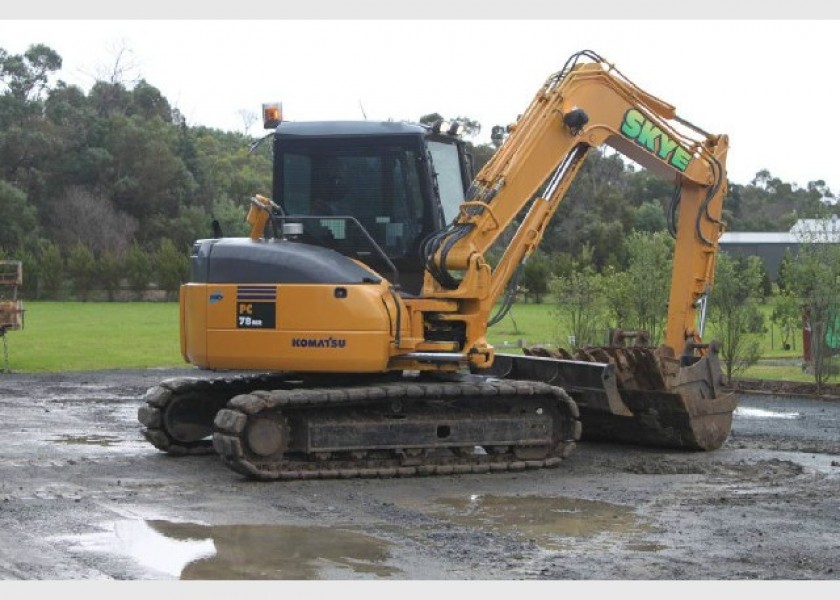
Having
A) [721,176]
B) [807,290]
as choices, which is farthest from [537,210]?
[807,290]

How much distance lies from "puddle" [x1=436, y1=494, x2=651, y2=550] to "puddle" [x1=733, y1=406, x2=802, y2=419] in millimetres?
7241

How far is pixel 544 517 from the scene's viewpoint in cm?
1128

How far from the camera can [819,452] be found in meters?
15.1

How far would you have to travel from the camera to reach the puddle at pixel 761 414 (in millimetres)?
18672

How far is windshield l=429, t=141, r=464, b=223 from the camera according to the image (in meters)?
14.7

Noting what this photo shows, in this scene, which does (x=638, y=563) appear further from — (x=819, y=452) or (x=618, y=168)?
(x=618, y=168)

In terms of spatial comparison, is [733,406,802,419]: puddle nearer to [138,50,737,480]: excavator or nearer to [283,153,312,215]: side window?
[138,50,737,480]: excavator

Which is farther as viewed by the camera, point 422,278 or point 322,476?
point 422,278

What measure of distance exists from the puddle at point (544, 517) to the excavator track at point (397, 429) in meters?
1.44

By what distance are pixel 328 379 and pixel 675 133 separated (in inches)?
184

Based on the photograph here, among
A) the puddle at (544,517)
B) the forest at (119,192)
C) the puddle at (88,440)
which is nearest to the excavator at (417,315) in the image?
the puddle at (88,440)

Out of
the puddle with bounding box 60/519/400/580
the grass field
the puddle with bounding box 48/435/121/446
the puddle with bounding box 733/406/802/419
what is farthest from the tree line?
the puddle with bounding box 60/519/400/580

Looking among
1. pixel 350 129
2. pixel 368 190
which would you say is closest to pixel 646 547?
pixel 368 190

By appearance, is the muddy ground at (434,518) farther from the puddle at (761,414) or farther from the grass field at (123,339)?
the grass field at (123,339)
